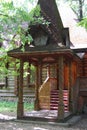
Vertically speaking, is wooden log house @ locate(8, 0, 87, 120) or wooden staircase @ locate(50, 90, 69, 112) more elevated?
wooden log house @ locate(8, 0, 87, 120)

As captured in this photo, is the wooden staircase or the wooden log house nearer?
the wooden log house

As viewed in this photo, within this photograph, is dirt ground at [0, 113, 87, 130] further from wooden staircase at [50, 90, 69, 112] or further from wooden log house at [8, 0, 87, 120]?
wooden staircase at [50, 90, 69, 112]

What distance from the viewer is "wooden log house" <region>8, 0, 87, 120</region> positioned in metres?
13.9

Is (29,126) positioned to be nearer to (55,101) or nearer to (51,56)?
(51,56)

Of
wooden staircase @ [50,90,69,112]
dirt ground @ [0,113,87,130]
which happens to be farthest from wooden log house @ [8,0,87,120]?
dirt ground @ [0,113,87,130]

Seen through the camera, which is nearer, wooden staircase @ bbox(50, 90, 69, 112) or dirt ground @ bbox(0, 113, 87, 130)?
dirt ground @ bbox(0, 113, 87, 130)

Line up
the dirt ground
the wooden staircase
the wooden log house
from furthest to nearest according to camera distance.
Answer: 1. the wooden staircase
2. the wooden log house
3. the dirt ground

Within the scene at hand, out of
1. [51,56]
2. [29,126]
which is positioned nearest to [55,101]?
[51,56]

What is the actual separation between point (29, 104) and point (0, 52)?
21.7 feet

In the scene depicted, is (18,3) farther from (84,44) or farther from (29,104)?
(29,104)

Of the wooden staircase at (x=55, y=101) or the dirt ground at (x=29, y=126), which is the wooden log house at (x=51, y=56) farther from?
the dirt ground at (x=29, y=126)

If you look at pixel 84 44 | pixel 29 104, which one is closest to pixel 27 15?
pixel 84 44

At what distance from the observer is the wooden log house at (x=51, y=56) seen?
13.9 metres

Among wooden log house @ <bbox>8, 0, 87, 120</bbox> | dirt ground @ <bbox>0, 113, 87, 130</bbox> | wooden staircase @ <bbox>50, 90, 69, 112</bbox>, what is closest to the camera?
dirt ground @ <bbox>0, 113, 87, 130</bbox>
